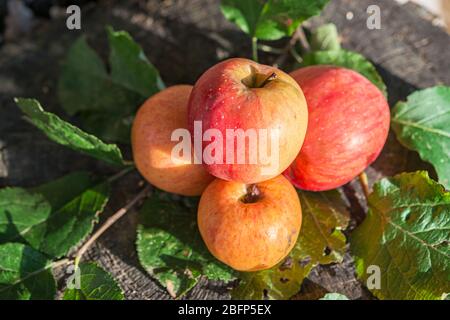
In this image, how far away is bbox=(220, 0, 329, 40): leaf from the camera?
3.73 feet

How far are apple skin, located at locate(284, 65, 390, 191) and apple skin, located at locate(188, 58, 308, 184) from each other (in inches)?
3.2

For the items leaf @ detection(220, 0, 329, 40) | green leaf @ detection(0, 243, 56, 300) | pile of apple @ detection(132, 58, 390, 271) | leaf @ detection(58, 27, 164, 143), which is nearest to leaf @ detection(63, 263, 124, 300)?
green leaf @ detection(0, 243, 56, 300)

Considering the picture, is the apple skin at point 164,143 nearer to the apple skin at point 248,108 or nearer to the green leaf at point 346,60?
the apple skin at point 248,108

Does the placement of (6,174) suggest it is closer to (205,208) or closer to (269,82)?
(205,208)

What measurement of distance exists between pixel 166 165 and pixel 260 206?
0.18 metres

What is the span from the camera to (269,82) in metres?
0.93

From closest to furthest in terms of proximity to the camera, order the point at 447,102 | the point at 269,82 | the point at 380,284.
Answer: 1. the point at 269,82
2. the point at 380,284
3. the point at 447,102

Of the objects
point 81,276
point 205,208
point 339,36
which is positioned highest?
point 339,36

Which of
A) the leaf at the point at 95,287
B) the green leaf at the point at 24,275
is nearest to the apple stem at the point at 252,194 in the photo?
the leaf at the point at 95,287

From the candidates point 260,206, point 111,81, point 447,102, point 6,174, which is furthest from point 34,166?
point 447,102

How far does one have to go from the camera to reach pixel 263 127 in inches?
35.1

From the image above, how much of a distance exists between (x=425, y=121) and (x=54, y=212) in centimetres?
71

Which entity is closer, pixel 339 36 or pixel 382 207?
pixel 382 207

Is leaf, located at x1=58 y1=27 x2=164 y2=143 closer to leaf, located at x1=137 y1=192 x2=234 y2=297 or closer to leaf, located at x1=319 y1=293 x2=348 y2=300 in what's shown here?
leaf, located at x1=137 y1=192 x2=234 y2=297
